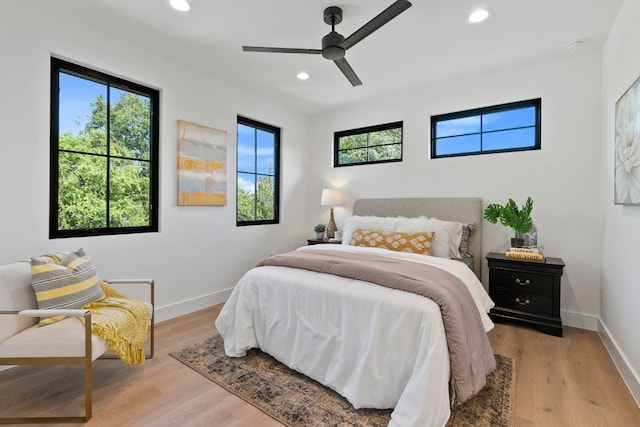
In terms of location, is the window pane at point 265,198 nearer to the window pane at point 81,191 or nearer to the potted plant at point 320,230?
the potted plant at point 320,230

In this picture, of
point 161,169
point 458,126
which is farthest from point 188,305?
point 458,126

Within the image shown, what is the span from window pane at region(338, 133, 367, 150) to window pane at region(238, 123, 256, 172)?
1.35m

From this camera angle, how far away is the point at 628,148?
2.08m

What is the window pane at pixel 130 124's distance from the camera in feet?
9.47

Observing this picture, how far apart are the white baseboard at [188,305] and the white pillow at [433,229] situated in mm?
1658

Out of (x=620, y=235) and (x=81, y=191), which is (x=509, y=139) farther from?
(x=81, y=191)

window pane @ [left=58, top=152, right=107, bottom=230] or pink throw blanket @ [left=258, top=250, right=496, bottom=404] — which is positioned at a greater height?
window pane @ [left=58, top=152, right=107, bottom=230]

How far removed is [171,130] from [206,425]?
268 cm

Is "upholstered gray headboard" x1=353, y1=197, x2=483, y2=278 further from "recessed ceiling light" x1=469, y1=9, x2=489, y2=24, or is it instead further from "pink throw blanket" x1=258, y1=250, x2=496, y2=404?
"recessed ceiling light" x1=469, y1=9, x2=489, y2=24

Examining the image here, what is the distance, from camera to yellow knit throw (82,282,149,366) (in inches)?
73.7

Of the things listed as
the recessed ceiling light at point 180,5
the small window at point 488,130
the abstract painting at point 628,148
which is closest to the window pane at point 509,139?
the small window at point 488,130

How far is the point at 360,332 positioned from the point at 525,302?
2088 mm

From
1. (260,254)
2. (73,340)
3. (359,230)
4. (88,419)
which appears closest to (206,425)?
(88,419)

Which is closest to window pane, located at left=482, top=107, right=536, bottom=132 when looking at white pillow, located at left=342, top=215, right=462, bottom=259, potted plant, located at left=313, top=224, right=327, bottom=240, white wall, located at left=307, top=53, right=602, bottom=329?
white wall, located at left=307, top=53, right=602, bottom=329
